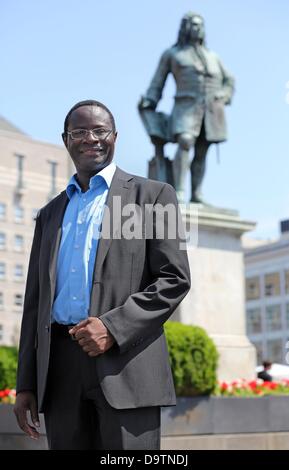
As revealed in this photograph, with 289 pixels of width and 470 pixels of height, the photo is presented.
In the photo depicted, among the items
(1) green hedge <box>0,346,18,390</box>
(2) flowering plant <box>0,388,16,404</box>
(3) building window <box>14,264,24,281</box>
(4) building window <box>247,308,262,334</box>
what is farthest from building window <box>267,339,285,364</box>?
(2) flowering plant <box>0,388,16,404</box>

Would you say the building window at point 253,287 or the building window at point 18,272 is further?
the building window at point 18,272

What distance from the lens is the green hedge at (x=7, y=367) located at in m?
8.30

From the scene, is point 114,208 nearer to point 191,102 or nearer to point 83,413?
point 83,413

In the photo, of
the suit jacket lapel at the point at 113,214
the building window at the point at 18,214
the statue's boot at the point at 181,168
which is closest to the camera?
the suit jacket lapel at the point at 113,214

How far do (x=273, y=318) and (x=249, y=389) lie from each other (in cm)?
7324

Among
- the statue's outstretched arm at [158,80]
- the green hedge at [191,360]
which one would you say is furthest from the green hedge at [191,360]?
the statue's outstretched arm at [158,80]

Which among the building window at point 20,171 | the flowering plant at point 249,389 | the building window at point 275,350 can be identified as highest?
the building window at point 20,171

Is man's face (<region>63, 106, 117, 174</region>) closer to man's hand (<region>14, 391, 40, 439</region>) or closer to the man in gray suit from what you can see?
the man in gray suit

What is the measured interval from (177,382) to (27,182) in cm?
8083

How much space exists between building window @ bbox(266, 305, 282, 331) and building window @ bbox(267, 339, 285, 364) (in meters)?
1.38

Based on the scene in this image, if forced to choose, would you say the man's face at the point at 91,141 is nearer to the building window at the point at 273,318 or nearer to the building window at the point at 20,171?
the building window at the point at 273,318

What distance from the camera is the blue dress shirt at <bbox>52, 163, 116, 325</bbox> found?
2837mm

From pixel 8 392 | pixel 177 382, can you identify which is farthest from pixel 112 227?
pixel 8 392
